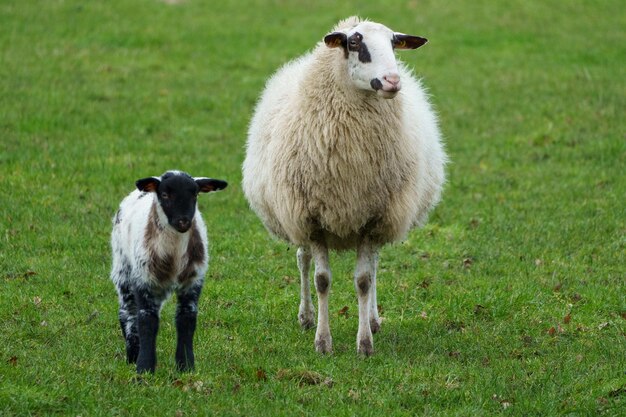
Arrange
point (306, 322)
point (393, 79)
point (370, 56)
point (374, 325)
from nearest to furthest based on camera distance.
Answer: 1. point (393, 79)
2. point (370, 56)
3. point (374, 325)
4. point (306, 322)

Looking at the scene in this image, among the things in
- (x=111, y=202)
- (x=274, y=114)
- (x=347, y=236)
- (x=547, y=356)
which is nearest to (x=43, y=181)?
(x=111, y=202)

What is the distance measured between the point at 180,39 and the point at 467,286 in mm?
12987

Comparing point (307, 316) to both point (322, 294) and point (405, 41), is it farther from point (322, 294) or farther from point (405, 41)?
point (405, 41)

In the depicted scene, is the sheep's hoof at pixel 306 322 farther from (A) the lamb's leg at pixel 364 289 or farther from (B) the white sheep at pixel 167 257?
(B) the white sheep at pixel 167 257

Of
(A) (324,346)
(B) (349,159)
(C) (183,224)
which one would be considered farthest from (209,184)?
(A) (324,346)

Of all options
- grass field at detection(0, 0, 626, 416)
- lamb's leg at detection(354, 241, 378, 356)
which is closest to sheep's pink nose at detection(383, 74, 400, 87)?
lamb's leg at detection(354, 241, 378, 356)

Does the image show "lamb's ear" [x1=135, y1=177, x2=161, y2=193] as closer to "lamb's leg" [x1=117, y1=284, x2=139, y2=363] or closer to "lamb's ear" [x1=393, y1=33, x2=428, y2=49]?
"lamb's leg" [x1=117, y1=284, x2=139, y2=363]

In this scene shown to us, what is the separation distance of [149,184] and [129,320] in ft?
3.87

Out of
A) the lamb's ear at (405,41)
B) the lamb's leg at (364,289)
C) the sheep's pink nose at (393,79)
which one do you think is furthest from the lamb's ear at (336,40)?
the lamb's leg at (364,289)

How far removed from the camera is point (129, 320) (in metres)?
Result: 8.16

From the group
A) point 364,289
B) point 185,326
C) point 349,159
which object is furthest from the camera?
point 364,289

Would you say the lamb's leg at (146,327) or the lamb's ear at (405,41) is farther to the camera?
the lamb's ear at (405,41)

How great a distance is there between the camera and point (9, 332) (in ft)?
29.0

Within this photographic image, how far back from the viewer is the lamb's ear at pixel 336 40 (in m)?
8.84
